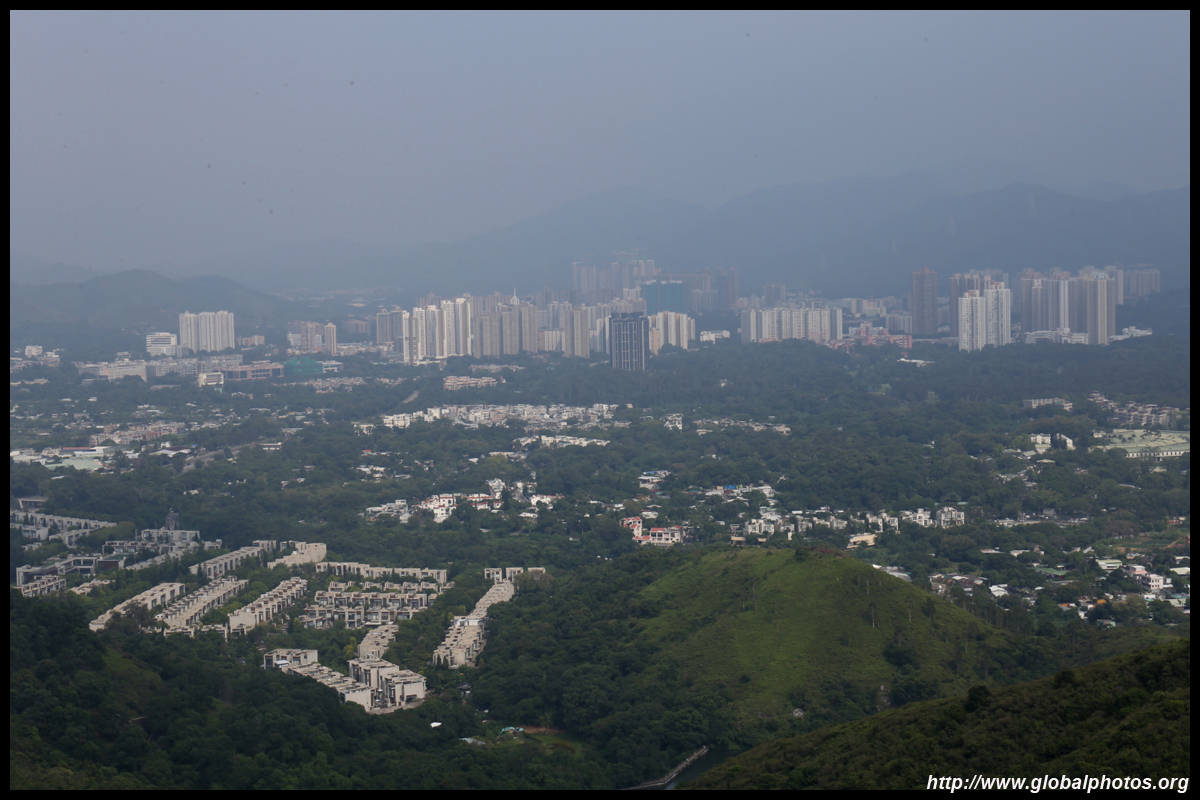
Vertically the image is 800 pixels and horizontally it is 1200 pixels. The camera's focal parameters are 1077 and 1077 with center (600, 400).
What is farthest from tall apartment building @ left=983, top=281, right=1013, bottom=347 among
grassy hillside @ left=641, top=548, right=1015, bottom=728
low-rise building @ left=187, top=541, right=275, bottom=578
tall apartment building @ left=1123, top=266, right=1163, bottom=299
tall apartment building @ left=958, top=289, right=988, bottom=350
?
grassy hillside @ left=641, top=548, right=1015, bottom=728

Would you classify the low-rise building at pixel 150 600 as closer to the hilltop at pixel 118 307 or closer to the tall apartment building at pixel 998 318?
the hilltop at pixel 118 307

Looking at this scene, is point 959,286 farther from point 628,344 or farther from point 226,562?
point 226,562

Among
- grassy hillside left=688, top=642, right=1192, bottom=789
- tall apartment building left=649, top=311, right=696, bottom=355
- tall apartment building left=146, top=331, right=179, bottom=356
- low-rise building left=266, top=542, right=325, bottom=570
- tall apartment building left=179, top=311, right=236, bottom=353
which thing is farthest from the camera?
tall apartment building left=179, top=311, right=236, bottom=353

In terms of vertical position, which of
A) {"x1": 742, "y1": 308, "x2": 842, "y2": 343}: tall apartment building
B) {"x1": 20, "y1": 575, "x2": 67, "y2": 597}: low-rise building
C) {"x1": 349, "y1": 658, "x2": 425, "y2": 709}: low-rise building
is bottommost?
{"x1": 349, "y1": 658, "x2": 425, "y2": 709}: low-rise building

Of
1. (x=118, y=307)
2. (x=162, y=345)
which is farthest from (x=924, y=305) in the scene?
(x=118, y=307)

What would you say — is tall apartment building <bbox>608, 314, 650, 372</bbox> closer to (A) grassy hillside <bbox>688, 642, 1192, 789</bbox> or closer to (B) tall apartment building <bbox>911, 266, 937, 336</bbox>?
(B) tall apartment building <bbox>911, 266, 937, 336</bbox>

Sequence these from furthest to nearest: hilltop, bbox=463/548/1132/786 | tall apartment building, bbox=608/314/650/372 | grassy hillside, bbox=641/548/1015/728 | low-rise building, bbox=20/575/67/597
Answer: tall apartment building, bbox=608/314/650/372 → low-rise building, bbox=20/575/67/597 → grassy hillside, bbox=641/548/1015/728 → hilltop, bbox=463/548/1132/786
